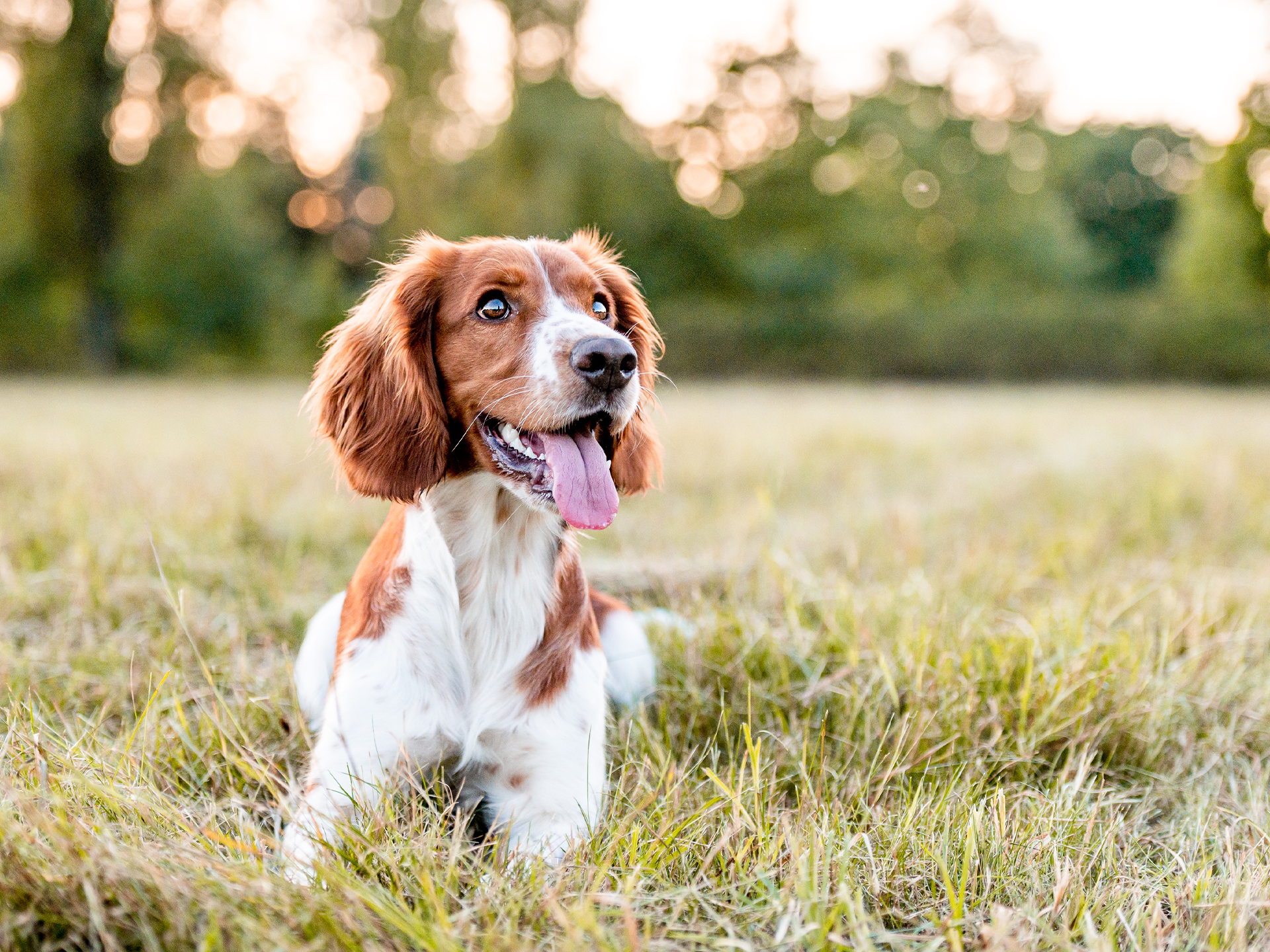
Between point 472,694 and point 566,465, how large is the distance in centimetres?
54

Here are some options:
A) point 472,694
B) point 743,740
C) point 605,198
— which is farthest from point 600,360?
point 605,198

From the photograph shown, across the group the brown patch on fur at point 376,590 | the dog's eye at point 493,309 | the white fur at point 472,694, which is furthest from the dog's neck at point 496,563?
the dog's eye at point 493,309

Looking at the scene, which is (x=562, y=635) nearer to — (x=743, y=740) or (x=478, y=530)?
(x=478, y=530)

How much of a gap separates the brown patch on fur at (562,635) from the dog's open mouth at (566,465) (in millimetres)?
202

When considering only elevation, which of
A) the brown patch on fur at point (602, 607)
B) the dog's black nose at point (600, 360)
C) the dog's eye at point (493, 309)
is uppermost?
the dog's eye at point (493, 309)

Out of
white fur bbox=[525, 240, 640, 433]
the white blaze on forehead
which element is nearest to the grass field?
white fur bbox=[525, 240, 640, 433]

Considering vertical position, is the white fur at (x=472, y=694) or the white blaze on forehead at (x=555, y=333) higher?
Result: the white blaze on forehead at (x=555, y=333)

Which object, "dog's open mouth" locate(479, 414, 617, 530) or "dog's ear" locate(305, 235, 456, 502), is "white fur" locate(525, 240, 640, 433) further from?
"dog's ear" locate(305, 235, 456, 502)

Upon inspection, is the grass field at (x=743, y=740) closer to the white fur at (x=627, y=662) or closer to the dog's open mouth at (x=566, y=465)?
the white fur at (x=627, y=662)

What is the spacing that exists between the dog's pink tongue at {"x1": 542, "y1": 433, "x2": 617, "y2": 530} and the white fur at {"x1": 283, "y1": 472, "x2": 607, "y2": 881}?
0.65ft

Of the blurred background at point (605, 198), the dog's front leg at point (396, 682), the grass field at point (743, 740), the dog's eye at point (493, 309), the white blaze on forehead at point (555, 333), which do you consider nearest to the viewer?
the grass field at point (743, 740)

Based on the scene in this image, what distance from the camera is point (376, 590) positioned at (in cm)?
221

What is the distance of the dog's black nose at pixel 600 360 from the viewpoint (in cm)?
208

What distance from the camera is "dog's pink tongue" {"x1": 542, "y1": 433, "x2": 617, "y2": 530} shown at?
2.09m
